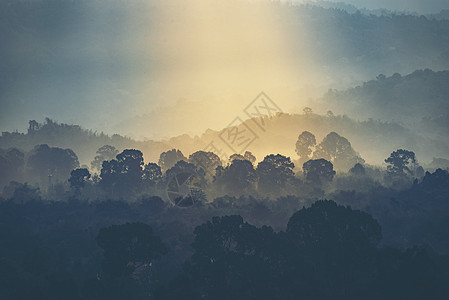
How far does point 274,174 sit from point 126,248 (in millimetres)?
61352

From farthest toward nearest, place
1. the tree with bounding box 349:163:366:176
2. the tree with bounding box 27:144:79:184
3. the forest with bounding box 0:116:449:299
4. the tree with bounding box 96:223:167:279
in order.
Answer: the tree with bounding box 27:144:79:184 < the tree with bounding box 349:163:366:176 < the tree with bounding box 96:223:167:279 < the forest with bounding box 0:116:449:299

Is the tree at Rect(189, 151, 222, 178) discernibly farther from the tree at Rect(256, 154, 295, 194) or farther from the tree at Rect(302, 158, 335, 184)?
the tree at Rect(302, 158, 335, 184)

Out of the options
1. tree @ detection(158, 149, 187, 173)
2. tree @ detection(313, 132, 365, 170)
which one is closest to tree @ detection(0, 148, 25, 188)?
tree @ detection(158, 149, 187, 173)

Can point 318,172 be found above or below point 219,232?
above

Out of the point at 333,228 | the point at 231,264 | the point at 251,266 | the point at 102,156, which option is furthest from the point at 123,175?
the point at 333,228

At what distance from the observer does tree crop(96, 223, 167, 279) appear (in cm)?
7712

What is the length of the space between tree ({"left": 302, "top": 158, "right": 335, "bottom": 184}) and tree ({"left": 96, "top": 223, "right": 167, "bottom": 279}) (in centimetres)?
6182

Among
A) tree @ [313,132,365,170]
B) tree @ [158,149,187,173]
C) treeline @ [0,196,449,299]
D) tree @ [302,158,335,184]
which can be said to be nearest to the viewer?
treeline @ [0,196,449,299]

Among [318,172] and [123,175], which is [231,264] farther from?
[123,175]

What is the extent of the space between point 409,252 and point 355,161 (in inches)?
3860

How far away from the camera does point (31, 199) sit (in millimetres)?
126125

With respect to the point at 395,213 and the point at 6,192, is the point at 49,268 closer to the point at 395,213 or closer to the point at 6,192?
the point at 6,192

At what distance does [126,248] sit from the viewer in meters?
78.6

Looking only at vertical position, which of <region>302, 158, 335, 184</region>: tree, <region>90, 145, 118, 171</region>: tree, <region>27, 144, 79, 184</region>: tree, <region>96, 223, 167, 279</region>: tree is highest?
<region>90, 145, 118, 171</region>: tree
